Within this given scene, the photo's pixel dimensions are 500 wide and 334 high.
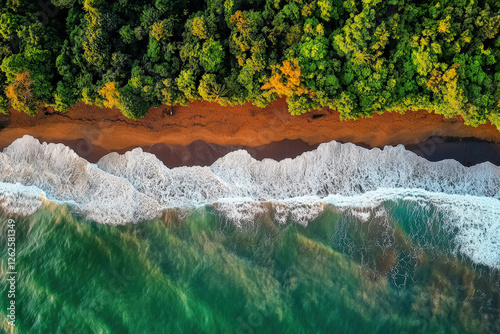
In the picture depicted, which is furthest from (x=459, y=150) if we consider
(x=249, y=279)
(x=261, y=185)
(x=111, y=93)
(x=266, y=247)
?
(x=111, y=93)

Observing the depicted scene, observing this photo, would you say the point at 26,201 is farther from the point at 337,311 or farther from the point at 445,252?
the point at 445,252

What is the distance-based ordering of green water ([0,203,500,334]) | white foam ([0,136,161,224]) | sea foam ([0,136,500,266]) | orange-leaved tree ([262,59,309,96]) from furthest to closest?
white foam ([0,136,161,224])
sea foam ([0,136,500,266])
green water ([0,203,500,334])
orange-leaved tree ([262,59,309,96])

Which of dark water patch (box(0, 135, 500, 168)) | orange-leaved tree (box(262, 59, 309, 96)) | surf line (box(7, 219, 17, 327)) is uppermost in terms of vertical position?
orange-leaved tree (box(262, 59, 309, 96))

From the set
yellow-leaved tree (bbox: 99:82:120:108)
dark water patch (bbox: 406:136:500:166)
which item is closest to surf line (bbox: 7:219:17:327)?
yellow-leaved tree (bbox: 99:82:120:108)

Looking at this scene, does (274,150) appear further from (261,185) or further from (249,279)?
(249,279)

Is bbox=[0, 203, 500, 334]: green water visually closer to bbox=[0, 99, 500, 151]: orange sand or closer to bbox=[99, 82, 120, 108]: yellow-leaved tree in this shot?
bbox=[0, 99, 500, 151]: orange sand

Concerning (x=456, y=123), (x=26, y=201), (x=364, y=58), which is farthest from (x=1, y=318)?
(x=456, y=123)

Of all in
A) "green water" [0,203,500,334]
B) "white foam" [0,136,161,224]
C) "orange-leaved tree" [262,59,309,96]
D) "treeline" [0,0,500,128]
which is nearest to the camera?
"treeline" [0,0,500,128]
